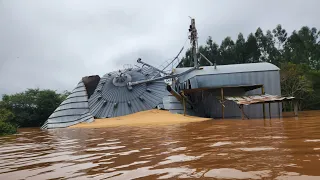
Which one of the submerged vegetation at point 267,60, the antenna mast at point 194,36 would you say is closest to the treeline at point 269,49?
the submerged vegetation at point 267,60

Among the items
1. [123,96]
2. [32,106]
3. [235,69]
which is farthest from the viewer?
[32,106]

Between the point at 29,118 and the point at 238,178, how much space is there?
37.0 meters

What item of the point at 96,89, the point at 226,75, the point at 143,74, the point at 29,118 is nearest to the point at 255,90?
the point at 226,75

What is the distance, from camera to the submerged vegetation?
3778cm

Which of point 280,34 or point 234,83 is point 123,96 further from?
point 280,34

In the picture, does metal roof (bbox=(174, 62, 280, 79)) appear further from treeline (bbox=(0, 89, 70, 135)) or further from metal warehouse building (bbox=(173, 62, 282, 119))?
treeline (bbox=(0, 89, 70, 135))

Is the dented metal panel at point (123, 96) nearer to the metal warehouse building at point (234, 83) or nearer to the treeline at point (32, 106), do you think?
the metal warehouse building at point (234, 83)

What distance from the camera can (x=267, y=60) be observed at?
5475cm

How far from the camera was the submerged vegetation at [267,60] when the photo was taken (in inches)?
1487

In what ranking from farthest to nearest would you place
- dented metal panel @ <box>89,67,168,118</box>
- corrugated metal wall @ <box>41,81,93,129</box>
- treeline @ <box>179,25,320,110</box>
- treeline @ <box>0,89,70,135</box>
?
treeline @ <box>179,25,320,110</box>, treeline @ <box>0,89,70,135</box>, dented metal panel @ <box>89,67,168,118</box>, corrugated metal wall @ <box>41,81,93,129</box>

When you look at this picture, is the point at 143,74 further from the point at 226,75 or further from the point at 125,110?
the point at 226,75

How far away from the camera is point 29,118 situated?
120 ft

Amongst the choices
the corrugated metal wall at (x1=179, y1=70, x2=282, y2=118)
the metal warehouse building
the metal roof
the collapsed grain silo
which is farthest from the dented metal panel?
the corrugated metal wall at (x1=179, y1=70, x2=282, y2=118)

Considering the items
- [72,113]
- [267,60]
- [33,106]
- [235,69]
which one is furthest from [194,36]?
[267,60]
